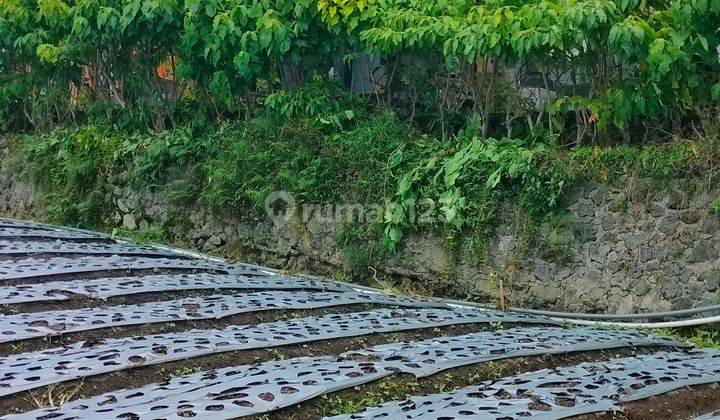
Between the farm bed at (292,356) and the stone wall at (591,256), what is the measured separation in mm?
496

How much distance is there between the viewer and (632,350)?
548cm

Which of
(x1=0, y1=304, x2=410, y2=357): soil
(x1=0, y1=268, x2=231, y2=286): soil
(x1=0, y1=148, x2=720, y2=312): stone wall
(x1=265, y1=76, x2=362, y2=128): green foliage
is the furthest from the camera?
(x1=265, y1=76, x2=362, y2=128): green foliage

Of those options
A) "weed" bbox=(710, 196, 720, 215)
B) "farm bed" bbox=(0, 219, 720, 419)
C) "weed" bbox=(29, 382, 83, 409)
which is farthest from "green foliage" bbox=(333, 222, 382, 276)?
"weed" bbox=(29, 382, 83, 409)

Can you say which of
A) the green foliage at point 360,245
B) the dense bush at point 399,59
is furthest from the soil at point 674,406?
the green foliage at point 360,245

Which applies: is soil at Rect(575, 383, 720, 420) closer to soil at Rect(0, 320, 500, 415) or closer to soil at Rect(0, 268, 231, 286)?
soil at Rect(0, 320, 500, 415)

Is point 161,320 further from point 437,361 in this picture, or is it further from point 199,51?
point 199,51

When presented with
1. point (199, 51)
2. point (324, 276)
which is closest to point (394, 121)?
point (324, 276)

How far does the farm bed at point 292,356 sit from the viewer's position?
3.82m

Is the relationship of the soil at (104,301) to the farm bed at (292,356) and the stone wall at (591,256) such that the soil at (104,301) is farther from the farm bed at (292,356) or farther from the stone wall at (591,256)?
the stone wall at (591,256)

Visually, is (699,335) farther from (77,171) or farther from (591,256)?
(77,171)

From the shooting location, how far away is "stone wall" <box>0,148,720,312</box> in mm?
6359

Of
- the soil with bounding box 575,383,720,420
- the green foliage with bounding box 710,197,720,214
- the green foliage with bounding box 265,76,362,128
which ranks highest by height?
the green foliage with bounding box 265,76,362,128

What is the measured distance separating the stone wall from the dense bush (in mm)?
659

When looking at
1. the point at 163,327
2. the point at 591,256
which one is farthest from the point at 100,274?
the point at 591,256
